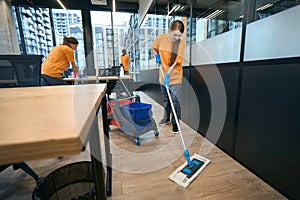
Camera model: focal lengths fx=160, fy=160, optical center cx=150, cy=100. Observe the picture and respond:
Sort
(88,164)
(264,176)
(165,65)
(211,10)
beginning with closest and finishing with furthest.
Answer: (88,164)
(264,176)
(211,10)
(165,65)

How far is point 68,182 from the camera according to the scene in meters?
0.99

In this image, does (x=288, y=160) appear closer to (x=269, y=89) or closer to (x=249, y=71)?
(x=269, y=89)

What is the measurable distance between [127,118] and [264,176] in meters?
1.42

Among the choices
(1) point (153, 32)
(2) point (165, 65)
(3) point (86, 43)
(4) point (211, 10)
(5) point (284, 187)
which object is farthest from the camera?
(3) point (86, 43)

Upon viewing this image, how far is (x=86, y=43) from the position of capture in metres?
6.28

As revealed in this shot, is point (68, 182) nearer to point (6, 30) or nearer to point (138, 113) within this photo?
point (138, 113)

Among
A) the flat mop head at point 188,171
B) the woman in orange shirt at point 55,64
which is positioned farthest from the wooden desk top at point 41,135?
the woman in orange shirt at point 55,64

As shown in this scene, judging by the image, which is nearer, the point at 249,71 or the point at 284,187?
the point at 284,187

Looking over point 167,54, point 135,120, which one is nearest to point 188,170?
point 135,120

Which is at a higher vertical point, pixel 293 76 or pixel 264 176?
pixel 293 76

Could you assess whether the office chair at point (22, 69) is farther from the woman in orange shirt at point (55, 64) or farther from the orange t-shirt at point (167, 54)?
the orange t-shirt at point (167, 54)

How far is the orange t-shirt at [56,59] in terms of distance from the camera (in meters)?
2.46

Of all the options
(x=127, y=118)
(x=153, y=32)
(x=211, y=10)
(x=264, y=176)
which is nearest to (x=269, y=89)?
(x=264, y=176)

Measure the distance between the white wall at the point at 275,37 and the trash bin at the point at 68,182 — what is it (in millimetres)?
1463
